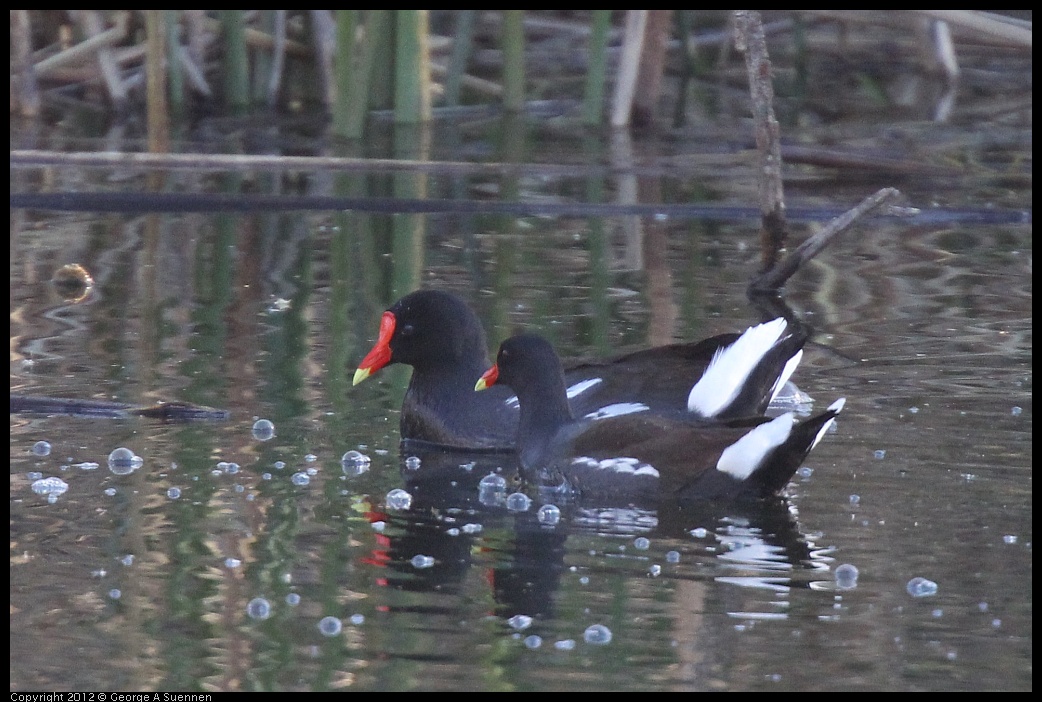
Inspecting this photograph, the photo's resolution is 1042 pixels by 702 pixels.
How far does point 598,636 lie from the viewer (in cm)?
397

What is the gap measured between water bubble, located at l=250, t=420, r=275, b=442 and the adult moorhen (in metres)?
0.51

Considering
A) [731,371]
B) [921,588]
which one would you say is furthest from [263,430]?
[921,588]

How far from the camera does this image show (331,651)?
12.8 ft

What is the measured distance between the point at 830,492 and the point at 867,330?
91.7 inches

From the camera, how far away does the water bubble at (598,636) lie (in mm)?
3967

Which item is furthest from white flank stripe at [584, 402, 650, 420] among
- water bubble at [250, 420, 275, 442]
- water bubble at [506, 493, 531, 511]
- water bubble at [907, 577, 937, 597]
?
water bubble at [907, 577, 937, 597]

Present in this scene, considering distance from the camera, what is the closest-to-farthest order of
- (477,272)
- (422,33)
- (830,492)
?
(830,492) < (477,272) < (422,33)

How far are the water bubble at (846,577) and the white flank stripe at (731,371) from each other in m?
1.32

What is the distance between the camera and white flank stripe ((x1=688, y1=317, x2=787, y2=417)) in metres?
5.66

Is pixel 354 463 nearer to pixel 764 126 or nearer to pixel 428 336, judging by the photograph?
pixel 428 336

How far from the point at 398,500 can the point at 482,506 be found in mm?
239

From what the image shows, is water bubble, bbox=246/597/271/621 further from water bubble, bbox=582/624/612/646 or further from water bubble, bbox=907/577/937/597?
water bubble, bbox=907/577/937/597
